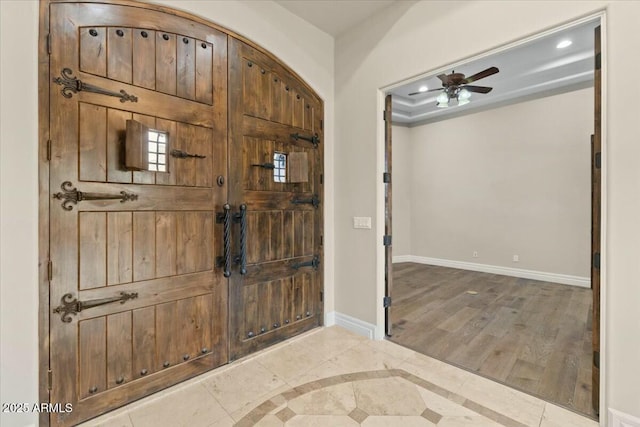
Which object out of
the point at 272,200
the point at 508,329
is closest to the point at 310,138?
the point at 272,200

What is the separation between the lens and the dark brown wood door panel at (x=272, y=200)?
96.4 inches

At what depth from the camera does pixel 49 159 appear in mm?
1640

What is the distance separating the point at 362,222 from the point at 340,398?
1.61 m

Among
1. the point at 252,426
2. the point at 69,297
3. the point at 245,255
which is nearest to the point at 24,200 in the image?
the point at 69,297

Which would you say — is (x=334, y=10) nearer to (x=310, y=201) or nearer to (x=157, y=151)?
(x=310, y=201)

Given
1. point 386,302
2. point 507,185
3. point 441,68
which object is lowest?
point 386,302

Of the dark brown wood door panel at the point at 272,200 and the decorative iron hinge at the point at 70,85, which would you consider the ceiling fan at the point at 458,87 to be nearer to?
the dark brown wood door panel at the point at 272,200

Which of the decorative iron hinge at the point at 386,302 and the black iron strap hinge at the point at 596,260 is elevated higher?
the black iron strap hinge at the point at 596,260

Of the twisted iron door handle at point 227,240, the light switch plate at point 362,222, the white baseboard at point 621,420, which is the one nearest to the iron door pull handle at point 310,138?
the light switch plate at point 362,222

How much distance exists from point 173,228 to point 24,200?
2.59ft

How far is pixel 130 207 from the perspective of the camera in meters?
1.92

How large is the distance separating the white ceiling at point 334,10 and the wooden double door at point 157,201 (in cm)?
61

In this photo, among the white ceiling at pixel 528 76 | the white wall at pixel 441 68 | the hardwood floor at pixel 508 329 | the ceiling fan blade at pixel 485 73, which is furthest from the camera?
the white ceiling at pixel 528 76

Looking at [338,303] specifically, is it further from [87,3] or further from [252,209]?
[87,3]
